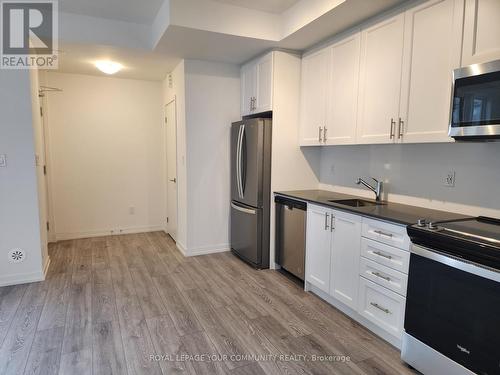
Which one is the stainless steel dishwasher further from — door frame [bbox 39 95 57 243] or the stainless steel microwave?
door frame [bbox 39 95 57 243]

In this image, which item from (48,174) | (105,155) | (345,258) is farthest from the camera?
(105,155)

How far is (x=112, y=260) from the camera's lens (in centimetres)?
391

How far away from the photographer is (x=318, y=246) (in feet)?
9.43

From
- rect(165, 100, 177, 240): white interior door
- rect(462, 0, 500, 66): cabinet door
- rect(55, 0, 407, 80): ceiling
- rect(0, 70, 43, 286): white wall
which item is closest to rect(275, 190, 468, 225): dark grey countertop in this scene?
rect(462, 0, 500, 66): cabinet door

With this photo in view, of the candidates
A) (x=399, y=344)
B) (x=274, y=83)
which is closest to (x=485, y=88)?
(x=399, y=344)

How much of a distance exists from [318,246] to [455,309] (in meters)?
1.27

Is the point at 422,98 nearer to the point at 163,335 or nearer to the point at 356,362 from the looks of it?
the point at 356,362

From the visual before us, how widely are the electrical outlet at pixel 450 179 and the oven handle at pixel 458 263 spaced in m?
0.75

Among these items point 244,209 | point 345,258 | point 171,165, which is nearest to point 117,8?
point 171,165

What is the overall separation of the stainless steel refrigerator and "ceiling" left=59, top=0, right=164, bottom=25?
146 centimetres

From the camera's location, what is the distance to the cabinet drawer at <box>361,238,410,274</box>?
2.07 metres

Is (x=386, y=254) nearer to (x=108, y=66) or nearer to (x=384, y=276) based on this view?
(x=384, y=276)

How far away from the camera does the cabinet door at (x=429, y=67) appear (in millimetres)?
2029

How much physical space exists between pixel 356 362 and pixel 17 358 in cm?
218
